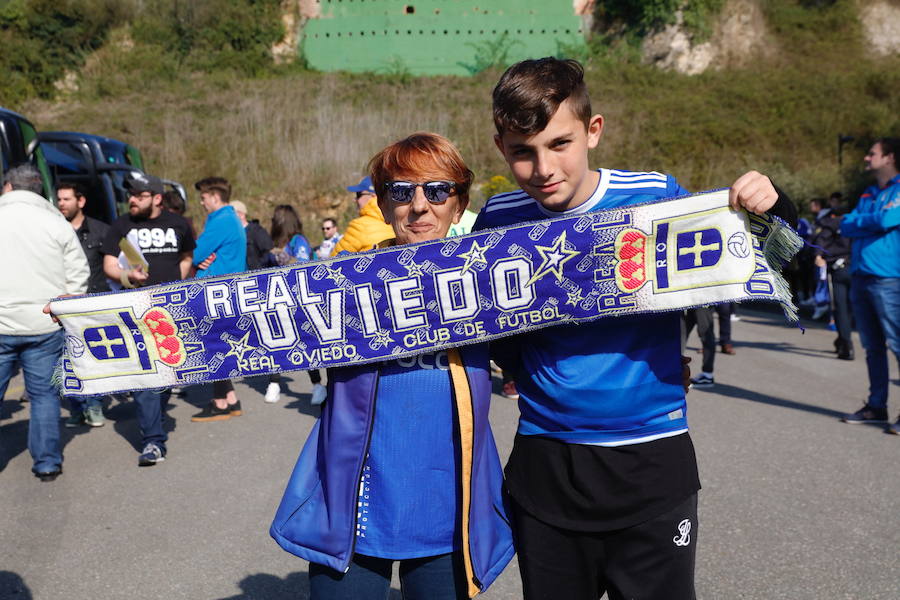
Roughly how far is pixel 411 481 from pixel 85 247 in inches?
271

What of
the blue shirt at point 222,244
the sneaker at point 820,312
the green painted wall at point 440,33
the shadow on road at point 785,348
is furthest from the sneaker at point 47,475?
the green painted wall at point 440,33

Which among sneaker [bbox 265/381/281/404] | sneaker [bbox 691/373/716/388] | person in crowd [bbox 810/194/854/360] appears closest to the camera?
sneaker [bbox 265/381/281/404]

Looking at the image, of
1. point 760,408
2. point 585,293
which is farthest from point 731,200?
point 760,408

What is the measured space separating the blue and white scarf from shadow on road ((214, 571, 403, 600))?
1.70 m

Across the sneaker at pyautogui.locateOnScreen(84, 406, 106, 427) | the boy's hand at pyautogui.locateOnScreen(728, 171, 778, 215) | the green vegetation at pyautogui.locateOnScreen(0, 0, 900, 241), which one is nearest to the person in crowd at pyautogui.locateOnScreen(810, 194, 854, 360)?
the sneaker at pyautogui.locateOnScreen(84, 406, 106, 427)

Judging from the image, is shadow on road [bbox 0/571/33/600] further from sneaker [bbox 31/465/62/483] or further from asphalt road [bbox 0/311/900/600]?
sneaker [bbox 31/465/62/483]

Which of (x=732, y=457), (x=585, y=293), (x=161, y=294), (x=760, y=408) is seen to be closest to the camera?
(x=585, y=293)

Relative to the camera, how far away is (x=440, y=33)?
42219 mm

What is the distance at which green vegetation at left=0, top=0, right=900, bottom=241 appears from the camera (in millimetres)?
29797

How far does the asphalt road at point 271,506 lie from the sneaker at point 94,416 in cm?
11

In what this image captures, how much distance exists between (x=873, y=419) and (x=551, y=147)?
619cm

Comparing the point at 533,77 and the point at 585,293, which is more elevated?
the point at 533,77

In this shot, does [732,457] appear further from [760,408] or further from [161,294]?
[161,294]

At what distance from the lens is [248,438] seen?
7.04 meters
